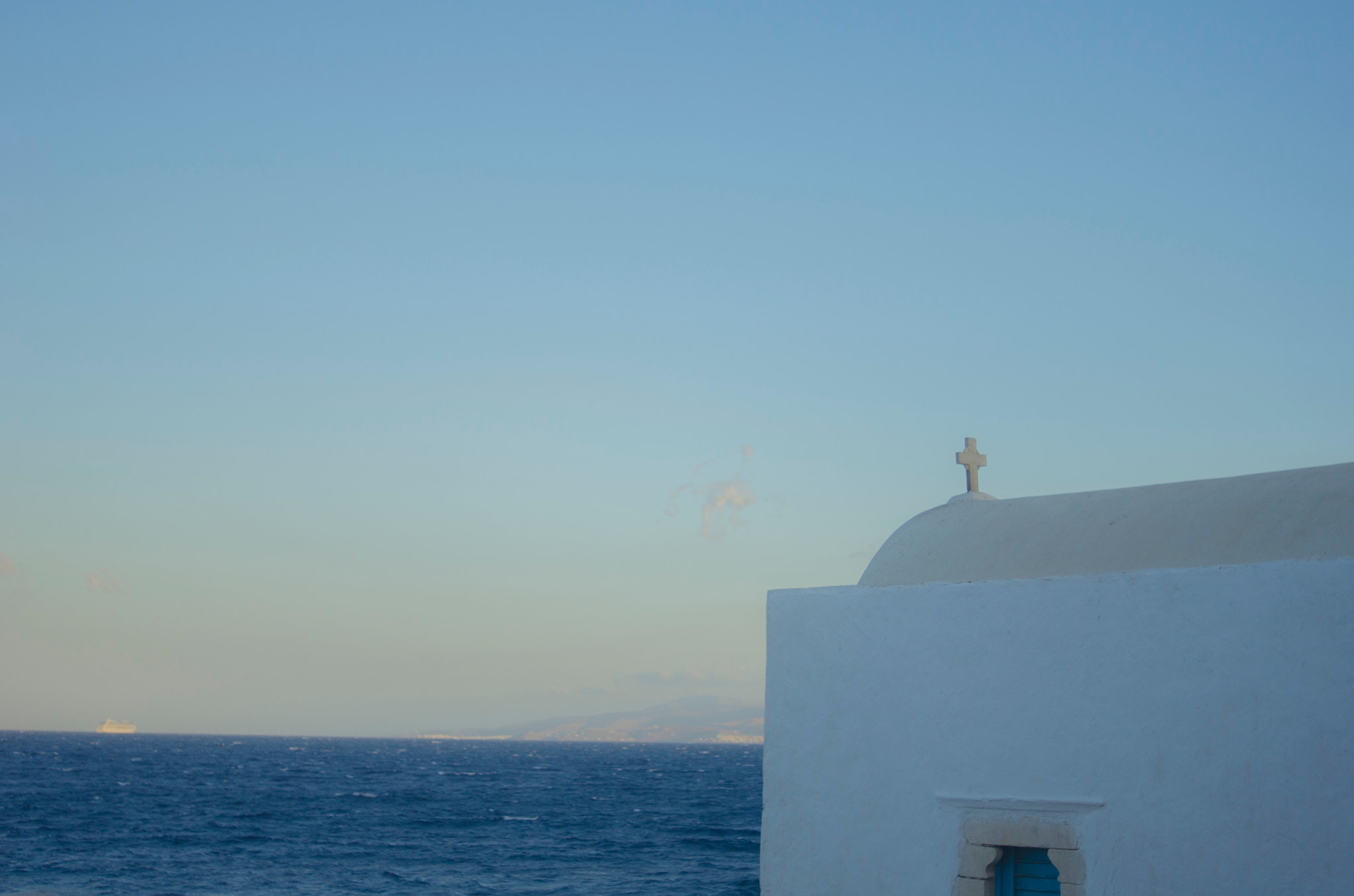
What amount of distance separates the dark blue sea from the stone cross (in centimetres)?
2256

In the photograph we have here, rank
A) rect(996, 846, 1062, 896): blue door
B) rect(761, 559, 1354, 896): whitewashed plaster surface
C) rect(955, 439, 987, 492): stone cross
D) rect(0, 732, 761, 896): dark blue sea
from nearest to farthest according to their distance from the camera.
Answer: rect(761, 559, 1354, 896): whitewashed plaster surface < rect(996, 846, 1062, 896): blue door < rect(955, 439, 987, 492): stone cross < rect(0, 732, 761, 896): dark blue sea

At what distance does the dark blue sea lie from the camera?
29531 millimetres

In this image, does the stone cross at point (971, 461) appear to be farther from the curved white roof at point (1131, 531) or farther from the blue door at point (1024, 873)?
the blue door at point (1024, 873)

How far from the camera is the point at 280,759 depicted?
101875 millimetres

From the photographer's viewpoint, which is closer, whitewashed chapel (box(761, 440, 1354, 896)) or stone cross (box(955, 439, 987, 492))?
whitewashed chapel (box(761, 440, 1354, 896))

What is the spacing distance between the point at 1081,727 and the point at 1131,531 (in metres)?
1.50

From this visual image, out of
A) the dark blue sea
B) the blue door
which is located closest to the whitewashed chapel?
the blue door

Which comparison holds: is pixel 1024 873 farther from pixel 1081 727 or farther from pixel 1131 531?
pixel 1131 531

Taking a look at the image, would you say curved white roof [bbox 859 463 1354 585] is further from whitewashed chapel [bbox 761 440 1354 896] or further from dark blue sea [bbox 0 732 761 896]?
dark blue sea [bbox 0 732 761 896]

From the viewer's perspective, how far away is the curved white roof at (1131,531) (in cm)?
688

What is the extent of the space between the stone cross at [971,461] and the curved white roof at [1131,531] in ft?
1.63

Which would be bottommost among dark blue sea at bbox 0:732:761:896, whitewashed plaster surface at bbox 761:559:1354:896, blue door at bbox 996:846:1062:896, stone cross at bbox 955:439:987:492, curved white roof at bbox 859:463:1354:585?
dark blue sea at bbox 0:732:761:896

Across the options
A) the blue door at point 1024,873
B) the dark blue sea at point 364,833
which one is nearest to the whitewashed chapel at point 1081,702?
the blue door at point 1024,873

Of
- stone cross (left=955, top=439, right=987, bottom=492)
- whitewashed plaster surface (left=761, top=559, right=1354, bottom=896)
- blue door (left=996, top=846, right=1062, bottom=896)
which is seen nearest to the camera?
whitewashed plaster surface (left=761, top=559, right=1354, bottom=896)
